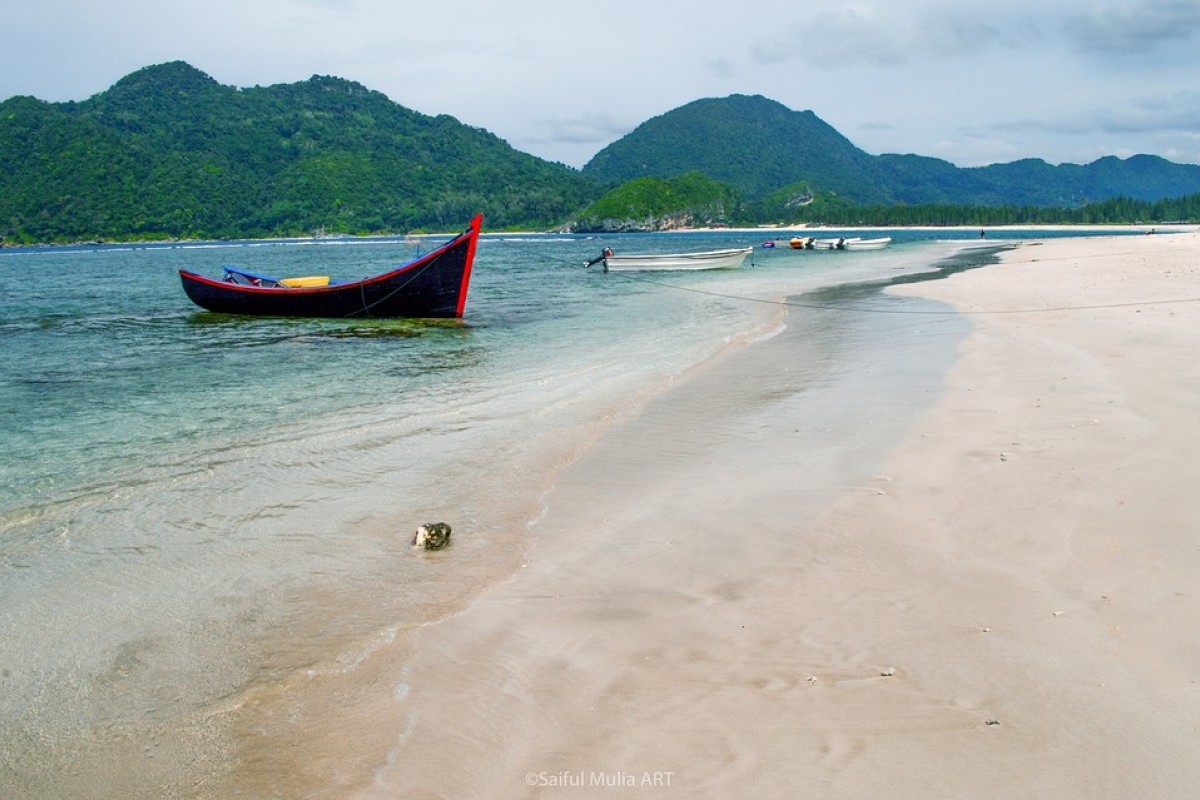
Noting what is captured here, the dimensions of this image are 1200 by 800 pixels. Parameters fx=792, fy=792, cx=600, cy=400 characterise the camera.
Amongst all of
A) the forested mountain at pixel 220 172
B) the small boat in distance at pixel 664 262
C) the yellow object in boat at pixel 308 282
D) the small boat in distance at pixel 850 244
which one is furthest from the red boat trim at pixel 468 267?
the forested mountain at pixel 220 172

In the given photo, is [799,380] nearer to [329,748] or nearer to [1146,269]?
[329,748]

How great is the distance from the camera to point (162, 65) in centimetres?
18588

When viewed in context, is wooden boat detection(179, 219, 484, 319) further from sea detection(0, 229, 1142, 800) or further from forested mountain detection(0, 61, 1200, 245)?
forested mountain detection(0, 61, 1200, 245)

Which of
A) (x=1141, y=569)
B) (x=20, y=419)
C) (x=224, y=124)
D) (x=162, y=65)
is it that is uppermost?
(x=162, y=65)

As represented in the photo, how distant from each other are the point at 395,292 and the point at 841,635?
2148cm

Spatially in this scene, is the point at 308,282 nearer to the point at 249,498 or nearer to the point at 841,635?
the point at 249,498

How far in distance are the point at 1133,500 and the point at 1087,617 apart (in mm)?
2001

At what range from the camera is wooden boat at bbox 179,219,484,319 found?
77.3ft

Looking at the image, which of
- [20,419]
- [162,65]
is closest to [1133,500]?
[20,419]

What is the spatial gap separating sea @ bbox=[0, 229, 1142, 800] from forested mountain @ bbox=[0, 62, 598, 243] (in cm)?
12017

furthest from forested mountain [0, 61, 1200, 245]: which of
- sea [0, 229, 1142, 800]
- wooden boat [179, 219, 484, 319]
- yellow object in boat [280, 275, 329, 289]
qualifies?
sea [0, 229, 1142, 800]

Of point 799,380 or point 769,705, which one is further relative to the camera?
point 799,380

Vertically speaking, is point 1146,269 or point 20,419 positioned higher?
point 1146,269

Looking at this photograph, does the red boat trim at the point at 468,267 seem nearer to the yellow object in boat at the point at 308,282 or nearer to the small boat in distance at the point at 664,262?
the yellow object in boat at the point at 308,282
